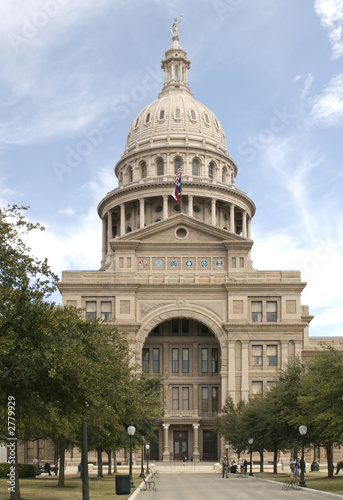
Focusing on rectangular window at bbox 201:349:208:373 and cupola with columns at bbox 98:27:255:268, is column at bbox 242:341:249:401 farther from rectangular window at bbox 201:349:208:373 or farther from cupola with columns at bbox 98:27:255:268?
cupola with columns at bbox 98:27:255:268

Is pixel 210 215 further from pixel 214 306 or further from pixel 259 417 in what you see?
pixel 259 417

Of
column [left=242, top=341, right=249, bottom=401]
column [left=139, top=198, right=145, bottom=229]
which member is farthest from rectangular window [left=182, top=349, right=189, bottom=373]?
column [left=139, top=198, right=145, bottom=229]

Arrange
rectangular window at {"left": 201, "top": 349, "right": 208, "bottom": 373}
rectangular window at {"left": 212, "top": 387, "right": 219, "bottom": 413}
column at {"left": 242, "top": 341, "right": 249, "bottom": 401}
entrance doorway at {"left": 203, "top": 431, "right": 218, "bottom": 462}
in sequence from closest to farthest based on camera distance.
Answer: column at {"left": 242, "top": 341, "right": 249, "bottom": 401}
entrance doorway at {"left": 203, "top": 431, "right": 218, "bottom": 462}
rectangular window at {"left": 212, "top": 387, "right": 219, "bottom": 413}
rectangular window at {"left": 201, "top": 349, "right": 208, "bottom": 373}

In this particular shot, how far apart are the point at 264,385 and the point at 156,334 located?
47.0ft

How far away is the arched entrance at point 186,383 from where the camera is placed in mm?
82750

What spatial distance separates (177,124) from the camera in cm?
11469

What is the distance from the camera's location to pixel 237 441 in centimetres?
6825

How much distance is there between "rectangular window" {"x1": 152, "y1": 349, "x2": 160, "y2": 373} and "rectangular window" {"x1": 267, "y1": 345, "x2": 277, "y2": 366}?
12803 millimetres

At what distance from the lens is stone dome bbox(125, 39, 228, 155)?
372 ft

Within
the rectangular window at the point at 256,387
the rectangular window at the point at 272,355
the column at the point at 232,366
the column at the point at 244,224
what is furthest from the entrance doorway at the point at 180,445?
the column at the point at 244,224

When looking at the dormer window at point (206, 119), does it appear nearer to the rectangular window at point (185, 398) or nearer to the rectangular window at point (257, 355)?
the rectangular window at point (257, 355)

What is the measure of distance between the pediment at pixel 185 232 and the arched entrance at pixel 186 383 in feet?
29.0

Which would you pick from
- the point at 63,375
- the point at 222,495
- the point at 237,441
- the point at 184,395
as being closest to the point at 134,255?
the point at 184,395

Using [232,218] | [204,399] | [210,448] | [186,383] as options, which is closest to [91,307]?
[186,383]
